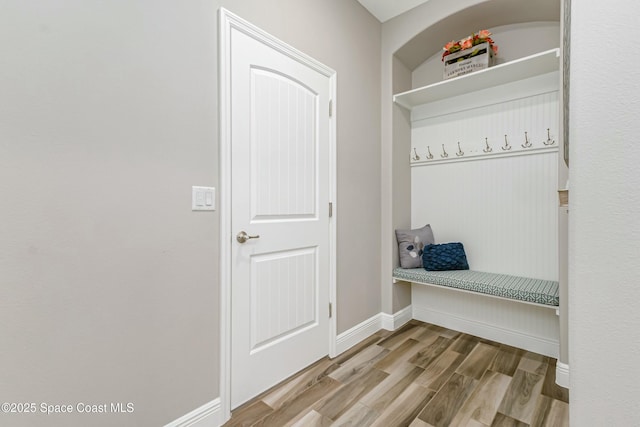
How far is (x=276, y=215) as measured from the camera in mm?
1878

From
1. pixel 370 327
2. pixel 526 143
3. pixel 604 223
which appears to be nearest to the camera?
pixel 604 223

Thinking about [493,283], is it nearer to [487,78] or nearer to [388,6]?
[487,78]

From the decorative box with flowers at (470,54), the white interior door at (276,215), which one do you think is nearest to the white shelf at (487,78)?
the decorative box with flowers at (470,54)

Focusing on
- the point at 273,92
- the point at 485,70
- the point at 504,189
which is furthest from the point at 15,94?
the point at 504,189

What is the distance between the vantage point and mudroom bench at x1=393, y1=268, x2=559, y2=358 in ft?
6.97

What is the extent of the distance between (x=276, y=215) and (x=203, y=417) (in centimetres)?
112

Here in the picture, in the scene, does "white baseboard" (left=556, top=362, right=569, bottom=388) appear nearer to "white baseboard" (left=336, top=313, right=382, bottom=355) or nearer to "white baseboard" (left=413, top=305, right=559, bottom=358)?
"white baseboard" (left=413, top=305, right=559, bottom=358)

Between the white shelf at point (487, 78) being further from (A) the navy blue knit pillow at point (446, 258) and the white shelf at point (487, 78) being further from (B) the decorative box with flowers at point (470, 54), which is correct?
(A) the navy blue knit pillow at point (446, 258)

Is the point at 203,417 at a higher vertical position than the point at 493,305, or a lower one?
lower

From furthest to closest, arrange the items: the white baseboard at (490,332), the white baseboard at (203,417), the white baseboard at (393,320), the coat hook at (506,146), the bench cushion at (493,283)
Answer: the white baseboard at (393,320) → the coat hook at (506,146) → the white baseboard at (490,332) → the bench cushion at (493,283) → the white baseboard at (203,417)

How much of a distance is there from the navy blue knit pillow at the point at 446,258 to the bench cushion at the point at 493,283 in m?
0.05

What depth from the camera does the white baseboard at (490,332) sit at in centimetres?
227

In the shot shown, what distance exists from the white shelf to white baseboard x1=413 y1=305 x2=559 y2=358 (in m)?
2.01

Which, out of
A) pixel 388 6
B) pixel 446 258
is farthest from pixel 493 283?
pixel 388 6
